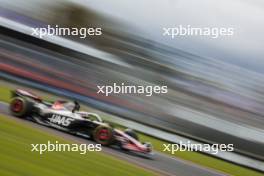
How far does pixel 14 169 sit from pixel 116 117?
74cm

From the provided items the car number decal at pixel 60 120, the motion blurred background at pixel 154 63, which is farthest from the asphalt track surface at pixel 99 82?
the car number decal at pixel 60 120

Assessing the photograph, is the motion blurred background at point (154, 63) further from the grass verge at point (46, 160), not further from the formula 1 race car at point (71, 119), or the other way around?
the grass verge at point (46, 160)

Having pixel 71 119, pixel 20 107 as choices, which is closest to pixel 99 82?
pixel 71 119

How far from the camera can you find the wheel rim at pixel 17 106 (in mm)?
4199

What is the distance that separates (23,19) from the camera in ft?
13.7

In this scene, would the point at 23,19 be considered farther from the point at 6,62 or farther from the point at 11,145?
the point at 11,145

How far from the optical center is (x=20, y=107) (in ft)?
14.0

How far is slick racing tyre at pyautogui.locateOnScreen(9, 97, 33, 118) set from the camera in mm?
4195

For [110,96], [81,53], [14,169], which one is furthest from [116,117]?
[14,169]

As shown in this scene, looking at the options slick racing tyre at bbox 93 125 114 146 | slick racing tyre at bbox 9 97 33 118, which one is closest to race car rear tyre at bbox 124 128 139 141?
slick racing tyre at bbox 93 125 114 146

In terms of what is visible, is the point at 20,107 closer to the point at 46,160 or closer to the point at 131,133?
the point at 46,160

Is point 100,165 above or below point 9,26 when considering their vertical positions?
below

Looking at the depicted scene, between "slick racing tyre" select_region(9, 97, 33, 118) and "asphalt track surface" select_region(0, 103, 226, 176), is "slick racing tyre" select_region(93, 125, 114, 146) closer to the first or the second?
"asphalt track surface" select_region(0, 103, 226, 176)

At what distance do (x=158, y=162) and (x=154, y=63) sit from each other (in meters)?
0.66
